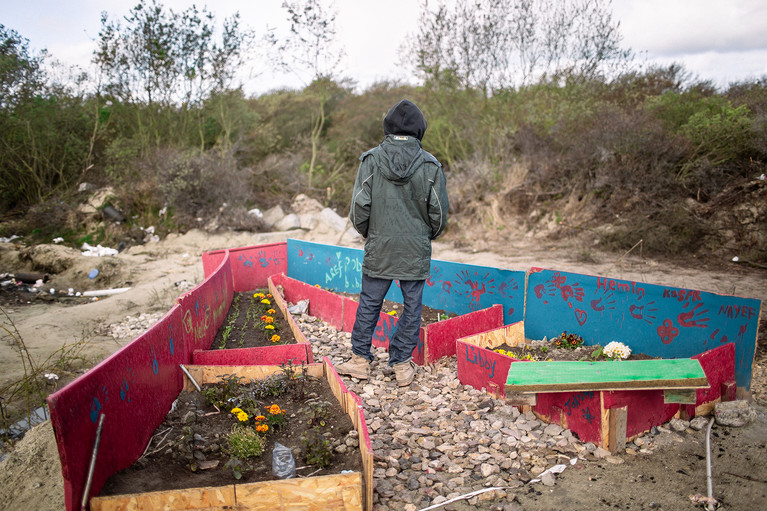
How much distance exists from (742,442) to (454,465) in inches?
68.5

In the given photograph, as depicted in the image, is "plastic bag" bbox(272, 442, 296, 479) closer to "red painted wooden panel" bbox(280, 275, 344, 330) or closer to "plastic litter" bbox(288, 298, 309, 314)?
"red painted wooden panel" bbox(280, 275, 344, 330)

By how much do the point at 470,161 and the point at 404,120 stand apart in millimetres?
9834

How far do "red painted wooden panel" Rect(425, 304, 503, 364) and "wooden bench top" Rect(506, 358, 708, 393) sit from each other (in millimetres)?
1226

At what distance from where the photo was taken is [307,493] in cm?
231

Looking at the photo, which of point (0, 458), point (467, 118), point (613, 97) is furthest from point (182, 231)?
point (613, 97)

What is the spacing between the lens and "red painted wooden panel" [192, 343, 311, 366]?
13.7 feet

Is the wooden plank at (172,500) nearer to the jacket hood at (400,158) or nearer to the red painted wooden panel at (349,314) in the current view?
the jacket hood at (400,158)

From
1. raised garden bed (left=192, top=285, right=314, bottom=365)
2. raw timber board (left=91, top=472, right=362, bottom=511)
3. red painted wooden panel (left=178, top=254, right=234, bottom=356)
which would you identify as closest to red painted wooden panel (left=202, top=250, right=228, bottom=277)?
raised garden bed (left=192, top=285, right=314, bottom=365)

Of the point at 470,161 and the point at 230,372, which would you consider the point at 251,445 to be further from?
the point at 470,161

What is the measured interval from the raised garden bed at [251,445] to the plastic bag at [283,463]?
0.05m

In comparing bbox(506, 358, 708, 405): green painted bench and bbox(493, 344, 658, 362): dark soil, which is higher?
bbox(506, 358, 708, 405): green painted bench

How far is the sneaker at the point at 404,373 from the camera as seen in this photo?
4.18m

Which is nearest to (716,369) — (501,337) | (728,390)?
(728,390)

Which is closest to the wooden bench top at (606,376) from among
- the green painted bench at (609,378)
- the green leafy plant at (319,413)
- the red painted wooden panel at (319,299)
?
the green painted bench at (609,378)
